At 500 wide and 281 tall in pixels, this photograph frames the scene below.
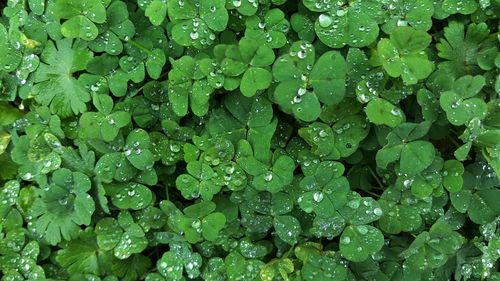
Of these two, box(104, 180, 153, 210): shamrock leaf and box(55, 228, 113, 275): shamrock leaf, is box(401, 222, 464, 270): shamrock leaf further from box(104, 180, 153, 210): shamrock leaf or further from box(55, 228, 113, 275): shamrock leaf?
box(55, 228, 113, 275): shamrock leaf

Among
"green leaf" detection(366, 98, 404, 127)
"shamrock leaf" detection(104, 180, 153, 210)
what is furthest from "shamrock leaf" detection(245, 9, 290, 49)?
"shamrock leaf" detection(104, 180, 153, 210)

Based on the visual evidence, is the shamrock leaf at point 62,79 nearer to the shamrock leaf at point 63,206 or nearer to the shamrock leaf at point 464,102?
the shamrock leaf at point 63,206

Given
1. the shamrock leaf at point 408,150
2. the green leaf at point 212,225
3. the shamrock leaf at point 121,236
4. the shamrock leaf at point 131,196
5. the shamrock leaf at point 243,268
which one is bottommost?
the shamrock leaf at point 243,268

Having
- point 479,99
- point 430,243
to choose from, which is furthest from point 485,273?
point 479,99

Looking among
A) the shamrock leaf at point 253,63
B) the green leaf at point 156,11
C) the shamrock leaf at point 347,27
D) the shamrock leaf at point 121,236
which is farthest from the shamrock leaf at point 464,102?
the shamrock leaf at point 121,236

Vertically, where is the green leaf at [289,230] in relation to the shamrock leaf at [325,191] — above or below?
below

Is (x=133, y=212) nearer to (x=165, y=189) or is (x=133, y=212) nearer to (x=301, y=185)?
(x=165, y=189)

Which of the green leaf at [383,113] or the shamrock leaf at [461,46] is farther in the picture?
the shamrock leaf at [461,46]

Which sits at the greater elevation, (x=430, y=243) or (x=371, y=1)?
(x=371, y=1)
